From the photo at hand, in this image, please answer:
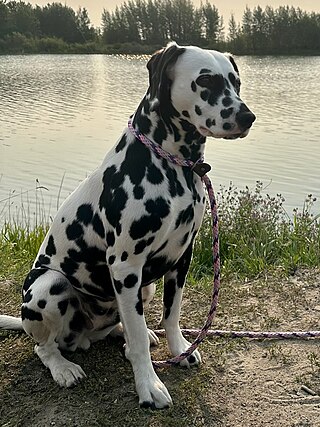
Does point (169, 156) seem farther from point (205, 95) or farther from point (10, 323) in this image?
point (10, 323)

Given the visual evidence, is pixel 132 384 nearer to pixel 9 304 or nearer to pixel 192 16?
pixel 9 304

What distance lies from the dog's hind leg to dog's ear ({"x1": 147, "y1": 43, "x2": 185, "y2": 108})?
3.99 ft

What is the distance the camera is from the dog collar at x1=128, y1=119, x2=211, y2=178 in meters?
3.05

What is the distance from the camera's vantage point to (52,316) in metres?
3.37

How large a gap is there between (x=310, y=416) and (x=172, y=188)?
4.54ft

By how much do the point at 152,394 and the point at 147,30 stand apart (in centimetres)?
5750

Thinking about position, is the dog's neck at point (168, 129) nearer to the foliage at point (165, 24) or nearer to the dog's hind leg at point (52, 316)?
the dog's hind leg at point (52, 316)

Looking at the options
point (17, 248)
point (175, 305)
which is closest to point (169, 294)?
point (175, 305)

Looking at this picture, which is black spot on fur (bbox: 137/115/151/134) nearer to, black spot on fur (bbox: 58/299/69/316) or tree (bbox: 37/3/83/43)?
black spot on fur (bbox: 58/299/69/316)

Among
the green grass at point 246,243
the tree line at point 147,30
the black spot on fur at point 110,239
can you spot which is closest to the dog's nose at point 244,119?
the black spot on fur at point 110,239

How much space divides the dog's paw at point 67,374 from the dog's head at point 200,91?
4.99 ft

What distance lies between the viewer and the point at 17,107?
699 inches

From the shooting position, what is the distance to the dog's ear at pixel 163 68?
2945 millimetres

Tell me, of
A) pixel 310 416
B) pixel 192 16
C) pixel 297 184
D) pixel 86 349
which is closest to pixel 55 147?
pixel 297 184
